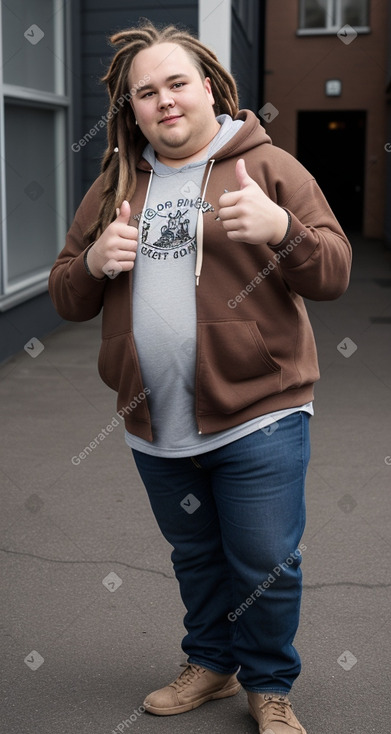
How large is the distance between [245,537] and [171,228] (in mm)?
787

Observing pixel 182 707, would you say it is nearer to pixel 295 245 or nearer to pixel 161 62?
pixel 295 245

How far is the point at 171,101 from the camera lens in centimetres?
240

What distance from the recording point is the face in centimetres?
241

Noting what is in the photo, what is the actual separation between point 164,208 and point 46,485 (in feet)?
8.94

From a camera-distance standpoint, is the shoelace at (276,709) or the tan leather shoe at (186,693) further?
the tan leather shoe at (186,693)

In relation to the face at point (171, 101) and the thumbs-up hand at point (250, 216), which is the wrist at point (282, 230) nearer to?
the thumbs-up hand at point (250, 216)

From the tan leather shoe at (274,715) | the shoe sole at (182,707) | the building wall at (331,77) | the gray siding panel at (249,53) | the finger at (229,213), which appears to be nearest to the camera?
the finger at (229,213)

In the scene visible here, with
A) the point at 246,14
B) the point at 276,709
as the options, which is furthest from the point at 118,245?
the point at 246,14

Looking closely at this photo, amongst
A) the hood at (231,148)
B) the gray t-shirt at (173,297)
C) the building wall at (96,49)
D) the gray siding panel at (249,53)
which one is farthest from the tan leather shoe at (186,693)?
the gray siding panel at (249,53)

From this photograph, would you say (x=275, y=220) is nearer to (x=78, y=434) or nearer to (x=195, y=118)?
(x=195, y=118)

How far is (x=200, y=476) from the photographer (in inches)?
105

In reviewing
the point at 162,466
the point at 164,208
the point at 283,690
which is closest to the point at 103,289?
the point at 164,208

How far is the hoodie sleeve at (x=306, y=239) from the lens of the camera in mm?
2318

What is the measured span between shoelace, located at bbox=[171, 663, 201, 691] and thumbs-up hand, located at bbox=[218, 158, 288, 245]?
4.32ft
